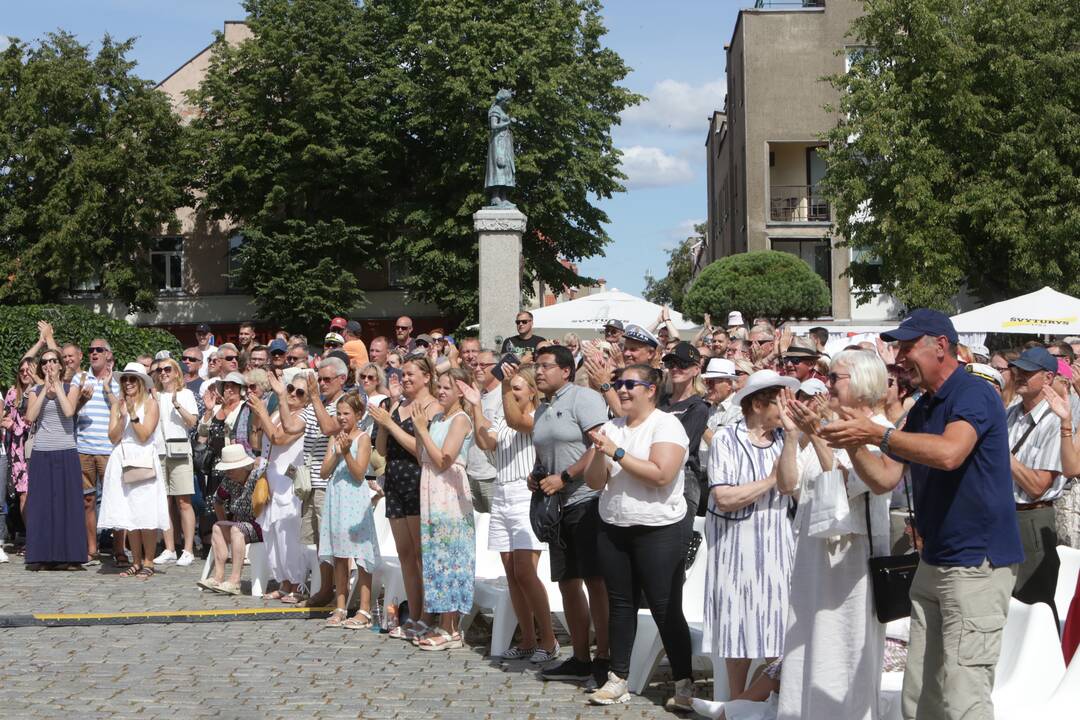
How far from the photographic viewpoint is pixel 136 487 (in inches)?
477

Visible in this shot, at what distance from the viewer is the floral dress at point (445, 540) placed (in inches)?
344

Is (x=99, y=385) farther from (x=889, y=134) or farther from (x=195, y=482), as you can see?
(x=889, y=134)

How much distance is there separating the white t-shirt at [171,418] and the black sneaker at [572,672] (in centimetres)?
608

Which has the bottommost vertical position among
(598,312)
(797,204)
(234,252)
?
(598,312)

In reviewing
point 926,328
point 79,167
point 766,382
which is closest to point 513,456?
point 766,382

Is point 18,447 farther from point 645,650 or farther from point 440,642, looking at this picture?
point 645,650

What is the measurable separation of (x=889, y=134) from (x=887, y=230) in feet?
6.79

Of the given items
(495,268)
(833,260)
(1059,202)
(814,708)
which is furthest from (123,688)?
(833,260)

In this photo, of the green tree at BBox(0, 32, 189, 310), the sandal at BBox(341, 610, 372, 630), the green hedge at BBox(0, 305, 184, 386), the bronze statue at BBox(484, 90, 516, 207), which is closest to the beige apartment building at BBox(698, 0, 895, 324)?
the green tree at BBox(0, 32, 189, 310)

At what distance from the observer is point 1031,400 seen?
762 cm

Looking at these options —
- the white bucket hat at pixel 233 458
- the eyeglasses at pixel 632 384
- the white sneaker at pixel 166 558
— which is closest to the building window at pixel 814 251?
the white sneaker at pixel 166 558

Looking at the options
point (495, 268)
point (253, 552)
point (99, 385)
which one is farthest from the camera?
point (495, 268)

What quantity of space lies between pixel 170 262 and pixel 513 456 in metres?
40.8

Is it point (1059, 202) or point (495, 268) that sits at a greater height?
point (1059, 202)
